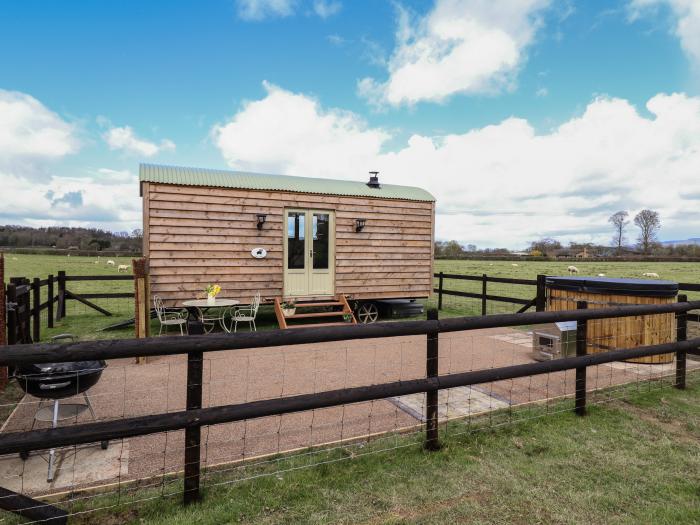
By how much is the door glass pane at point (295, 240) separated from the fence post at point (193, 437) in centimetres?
755

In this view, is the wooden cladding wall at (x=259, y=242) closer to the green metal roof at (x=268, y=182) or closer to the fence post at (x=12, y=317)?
the green metal roof at (x=268, y=182)

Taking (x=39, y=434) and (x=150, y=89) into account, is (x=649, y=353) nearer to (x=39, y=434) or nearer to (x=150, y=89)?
(x=39, y=434)

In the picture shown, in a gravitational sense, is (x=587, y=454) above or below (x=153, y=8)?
below

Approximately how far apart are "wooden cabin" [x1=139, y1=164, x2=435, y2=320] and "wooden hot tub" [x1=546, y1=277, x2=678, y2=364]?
17.2 feet

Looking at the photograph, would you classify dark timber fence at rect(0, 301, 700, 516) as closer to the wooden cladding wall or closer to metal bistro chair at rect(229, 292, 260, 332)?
metal bistro chair at rect(229, 292, 260, 332)

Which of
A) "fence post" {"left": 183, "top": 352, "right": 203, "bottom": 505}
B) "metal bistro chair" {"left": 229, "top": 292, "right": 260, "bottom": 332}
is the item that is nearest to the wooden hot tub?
"fence post" {"left": 183, "top": 352, "right": 203, "bottom": 505}

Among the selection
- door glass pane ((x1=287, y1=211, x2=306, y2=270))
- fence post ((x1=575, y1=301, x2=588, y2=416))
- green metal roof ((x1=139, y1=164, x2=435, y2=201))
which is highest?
green metal roof ((x1=139, y1=164, x2=435, y2=201))

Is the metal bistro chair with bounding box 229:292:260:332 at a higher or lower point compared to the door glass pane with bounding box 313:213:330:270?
lower

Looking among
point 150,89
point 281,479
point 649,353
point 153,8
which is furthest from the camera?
point 150,89

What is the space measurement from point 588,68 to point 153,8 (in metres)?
11.9

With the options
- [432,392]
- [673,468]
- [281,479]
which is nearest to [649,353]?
[673,468]

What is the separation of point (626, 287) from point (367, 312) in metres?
6.51

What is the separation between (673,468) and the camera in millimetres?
3072

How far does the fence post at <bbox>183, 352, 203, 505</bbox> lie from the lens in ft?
8.45
